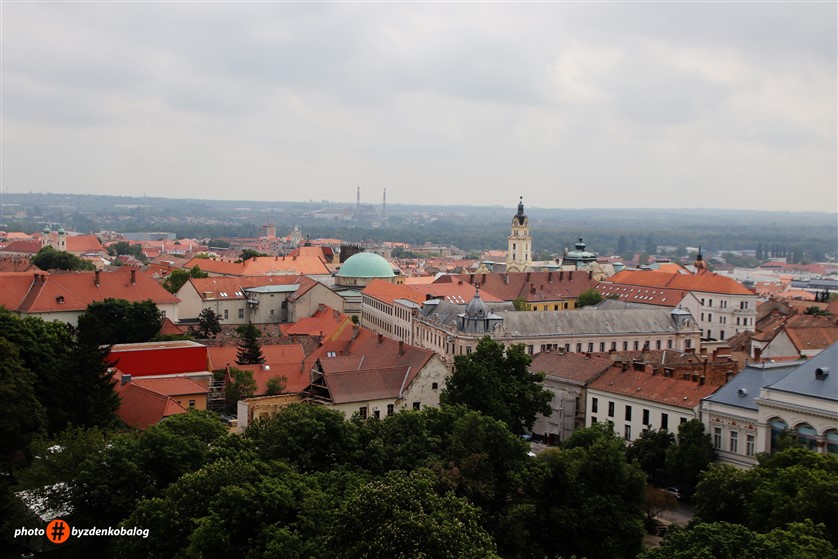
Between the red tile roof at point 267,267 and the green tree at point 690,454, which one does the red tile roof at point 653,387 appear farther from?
the red tile roof at point 267,267

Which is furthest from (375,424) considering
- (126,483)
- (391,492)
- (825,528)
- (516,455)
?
(825,528)

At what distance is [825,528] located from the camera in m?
31.2

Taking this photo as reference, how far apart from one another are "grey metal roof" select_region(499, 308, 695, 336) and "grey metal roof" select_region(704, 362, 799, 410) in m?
33.6

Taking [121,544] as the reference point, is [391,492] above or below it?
above

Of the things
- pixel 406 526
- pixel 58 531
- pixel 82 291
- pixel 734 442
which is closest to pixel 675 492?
pixel 734 442

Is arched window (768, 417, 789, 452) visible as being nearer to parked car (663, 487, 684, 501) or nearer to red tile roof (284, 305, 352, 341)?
parked car (663, 487, 684, 501)

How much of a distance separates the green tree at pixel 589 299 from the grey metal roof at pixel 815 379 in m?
70.3

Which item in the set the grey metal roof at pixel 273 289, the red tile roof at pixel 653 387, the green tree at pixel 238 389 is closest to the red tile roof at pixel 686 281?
the grey metal roof at pixel 273 289

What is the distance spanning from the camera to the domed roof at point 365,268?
119125 millimetres

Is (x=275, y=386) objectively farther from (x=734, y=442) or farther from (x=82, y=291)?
(x=82, y=291)

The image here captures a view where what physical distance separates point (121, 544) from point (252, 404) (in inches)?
783

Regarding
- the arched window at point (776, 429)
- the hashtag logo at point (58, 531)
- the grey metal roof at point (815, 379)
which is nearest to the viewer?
the hashtag logo at point (58, 531)

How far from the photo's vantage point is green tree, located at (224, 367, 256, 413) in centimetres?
5900

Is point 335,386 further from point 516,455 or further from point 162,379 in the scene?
point 516,455
